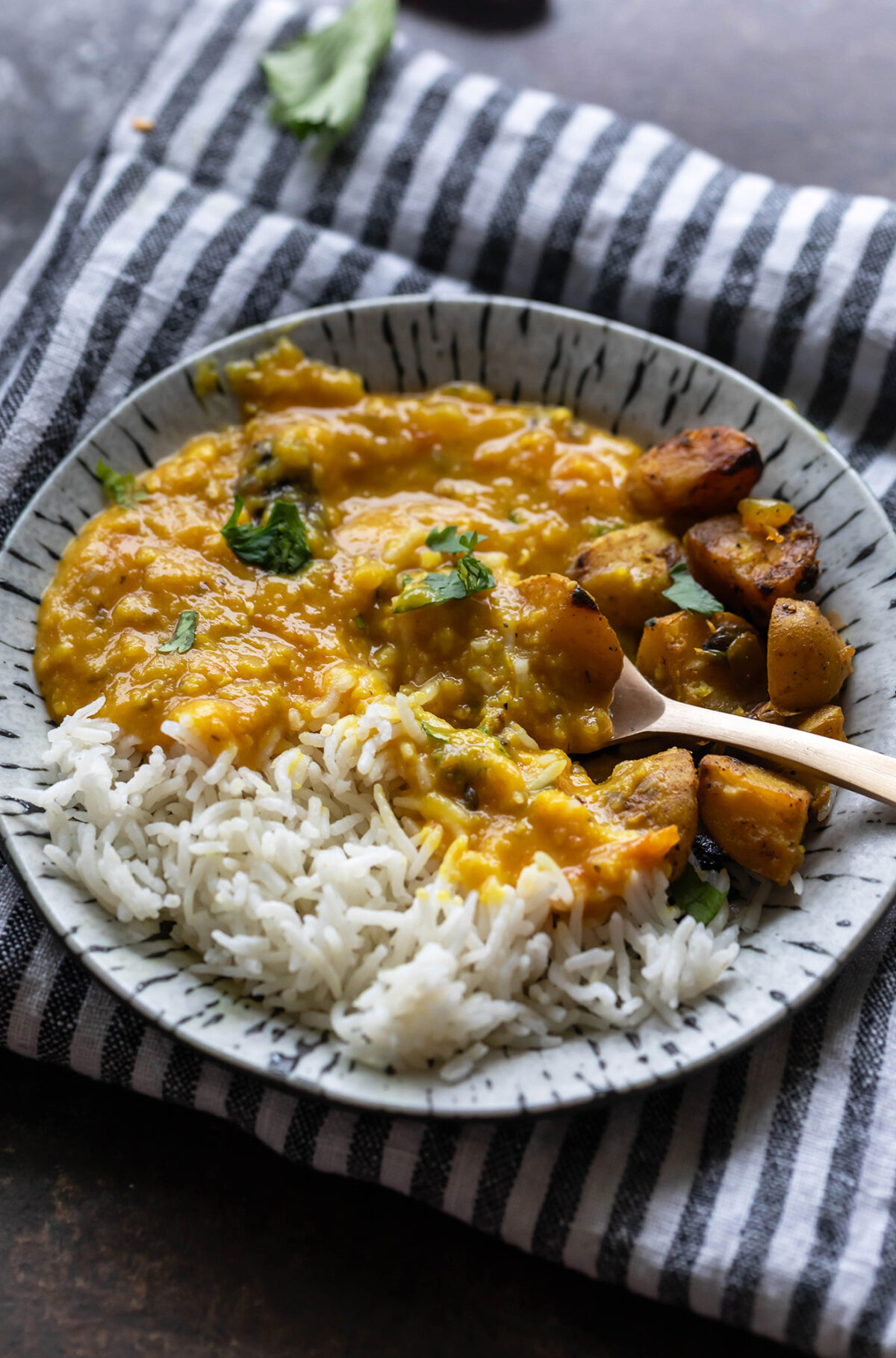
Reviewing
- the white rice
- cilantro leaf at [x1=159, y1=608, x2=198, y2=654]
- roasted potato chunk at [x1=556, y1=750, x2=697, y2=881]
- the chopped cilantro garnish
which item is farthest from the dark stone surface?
the chopped cilantro garnish

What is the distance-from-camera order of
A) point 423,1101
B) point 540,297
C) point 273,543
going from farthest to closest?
point 540,297, point 273,543, point 423,1101

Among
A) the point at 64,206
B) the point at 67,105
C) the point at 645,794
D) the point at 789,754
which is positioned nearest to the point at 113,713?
the point at 645,794

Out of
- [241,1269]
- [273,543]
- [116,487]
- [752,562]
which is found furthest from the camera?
[116,487]

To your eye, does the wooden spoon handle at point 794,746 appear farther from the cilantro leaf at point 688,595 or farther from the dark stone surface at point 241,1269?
the dark stone surface at point 241,1269

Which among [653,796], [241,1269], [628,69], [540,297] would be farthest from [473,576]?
[628,69]

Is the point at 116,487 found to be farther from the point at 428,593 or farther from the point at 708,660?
the point at 708,660

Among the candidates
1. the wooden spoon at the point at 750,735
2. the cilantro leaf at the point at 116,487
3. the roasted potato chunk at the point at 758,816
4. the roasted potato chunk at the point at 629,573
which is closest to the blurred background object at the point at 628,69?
the cilantro leaf at the point at 116,487
